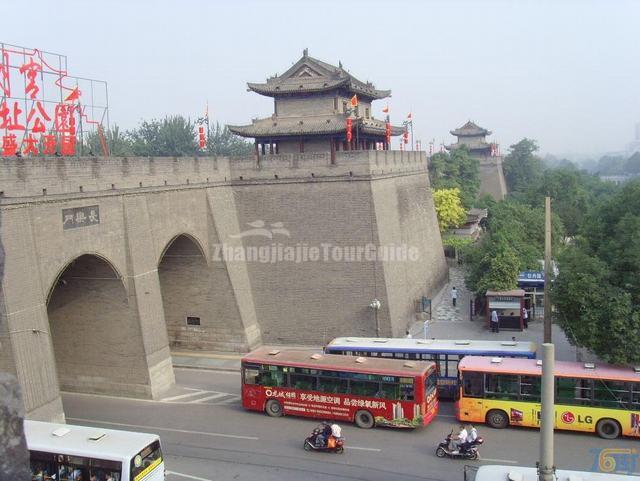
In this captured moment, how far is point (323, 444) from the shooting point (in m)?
11.0

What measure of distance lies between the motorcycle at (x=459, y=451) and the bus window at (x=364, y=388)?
5.38 ft

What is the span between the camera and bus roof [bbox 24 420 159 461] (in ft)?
28.0

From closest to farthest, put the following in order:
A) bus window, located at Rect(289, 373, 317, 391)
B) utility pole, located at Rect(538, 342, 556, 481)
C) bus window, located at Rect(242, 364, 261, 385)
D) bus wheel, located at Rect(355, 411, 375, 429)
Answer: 1. utility pole, located at Rect(538, 342, 556, 481)
2. bus wheel, located at Rect(355, 411, 375, 429)
3. bus window, located at Rect(289, 373, 317, 391)
4. bus window, located at Rect(242, 364, 261, 385)

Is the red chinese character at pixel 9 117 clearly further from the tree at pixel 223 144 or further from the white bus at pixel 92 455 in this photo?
the tree at pixel 223 144

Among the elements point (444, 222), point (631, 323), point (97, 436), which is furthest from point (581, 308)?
point (444, 222)

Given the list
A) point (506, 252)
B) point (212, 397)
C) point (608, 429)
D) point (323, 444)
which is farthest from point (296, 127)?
point (608, 429)

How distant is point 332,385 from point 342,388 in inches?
8.3

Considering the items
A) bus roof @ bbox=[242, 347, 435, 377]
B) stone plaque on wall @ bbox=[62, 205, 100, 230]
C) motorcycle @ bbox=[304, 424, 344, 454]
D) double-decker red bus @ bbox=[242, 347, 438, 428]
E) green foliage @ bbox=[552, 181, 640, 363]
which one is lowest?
motorcycle @ bbox=[304, 424, 344, 454]

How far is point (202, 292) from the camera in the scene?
18.4 metres

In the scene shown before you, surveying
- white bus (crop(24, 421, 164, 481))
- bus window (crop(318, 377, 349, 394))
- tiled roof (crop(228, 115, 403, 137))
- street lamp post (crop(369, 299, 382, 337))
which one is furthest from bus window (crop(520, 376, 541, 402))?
tiled roof (crop(228, 115, 403, 137))

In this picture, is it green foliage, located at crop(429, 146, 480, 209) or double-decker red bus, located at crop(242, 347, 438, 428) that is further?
green foliage, located at crop(429, 146, 480, 209)

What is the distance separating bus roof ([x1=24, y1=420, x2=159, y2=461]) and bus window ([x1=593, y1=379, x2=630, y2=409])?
760 cm

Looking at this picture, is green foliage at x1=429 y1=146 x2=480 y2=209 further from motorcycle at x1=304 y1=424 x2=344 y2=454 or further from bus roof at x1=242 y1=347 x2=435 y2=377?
motorcycle at x1=304 y1=424 x2=344 y2=454

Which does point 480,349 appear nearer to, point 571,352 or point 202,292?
point 571,352
